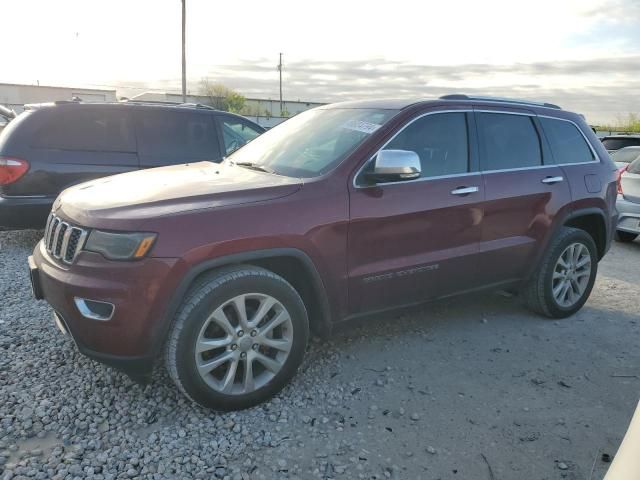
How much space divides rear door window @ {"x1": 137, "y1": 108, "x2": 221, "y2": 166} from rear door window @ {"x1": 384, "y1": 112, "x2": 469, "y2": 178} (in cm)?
356

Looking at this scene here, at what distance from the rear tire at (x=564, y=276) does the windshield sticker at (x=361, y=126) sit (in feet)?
6.22

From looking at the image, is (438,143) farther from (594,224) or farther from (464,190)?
(594,224)

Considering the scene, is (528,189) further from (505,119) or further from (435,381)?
(435,381)

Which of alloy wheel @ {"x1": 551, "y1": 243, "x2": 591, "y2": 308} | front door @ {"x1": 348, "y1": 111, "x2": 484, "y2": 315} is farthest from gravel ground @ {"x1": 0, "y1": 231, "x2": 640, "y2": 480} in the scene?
front door @ {"x1": 348, "y1": 111, "x2": 484, "y2": 315}

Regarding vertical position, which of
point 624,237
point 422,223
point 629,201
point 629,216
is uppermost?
point 422,223

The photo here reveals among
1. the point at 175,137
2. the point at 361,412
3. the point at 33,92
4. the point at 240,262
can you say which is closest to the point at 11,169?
the point at 175,137

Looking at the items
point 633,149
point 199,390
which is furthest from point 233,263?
point 633,149

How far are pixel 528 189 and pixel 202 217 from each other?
2620mm

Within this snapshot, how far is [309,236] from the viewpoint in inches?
122

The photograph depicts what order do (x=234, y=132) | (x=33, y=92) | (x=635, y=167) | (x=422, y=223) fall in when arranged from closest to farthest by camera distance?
1. (x=422, y=223)
2. (x=234, y=132)
3. (x=635, y=167)
4. (x=33, y=92)

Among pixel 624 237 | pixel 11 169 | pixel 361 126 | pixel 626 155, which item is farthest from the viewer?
pixel 626 155

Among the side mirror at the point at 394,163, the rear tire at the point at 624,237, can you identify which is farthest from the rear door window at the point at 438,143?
the rear tire at the point at 624,237

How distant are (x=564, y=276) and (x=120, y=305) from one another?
3.62 m

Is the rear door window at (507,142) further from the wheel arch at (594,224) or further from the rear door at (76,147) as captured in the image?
the rear door at (76,147)
